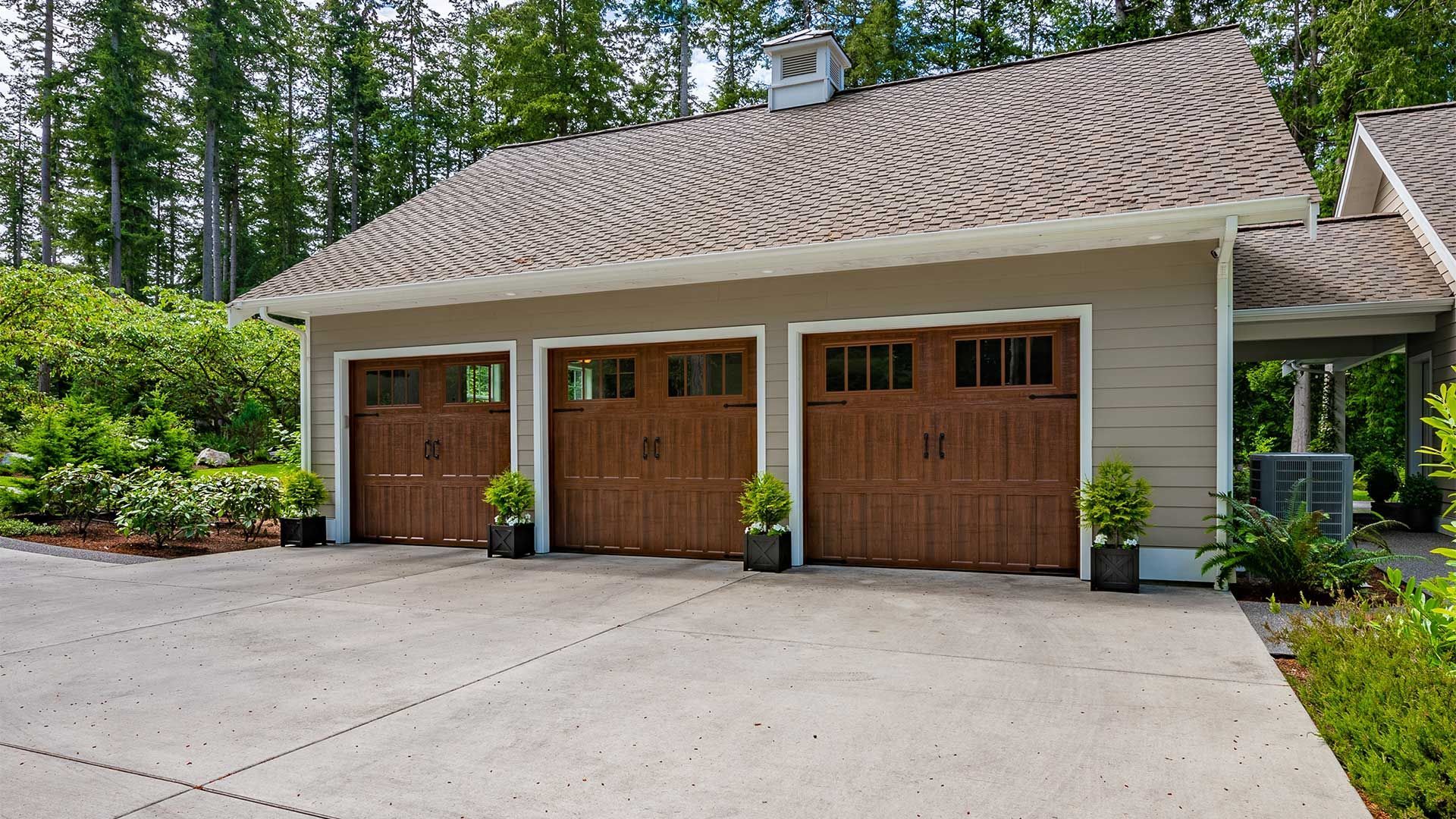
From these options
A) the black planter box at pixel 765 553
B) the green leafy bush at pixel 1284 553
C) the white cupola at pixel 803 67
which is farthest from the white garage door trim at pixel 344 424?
the green leafy bush at pixel 1284 553

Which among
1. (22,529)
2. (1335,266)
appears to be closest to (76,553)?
(22,529)

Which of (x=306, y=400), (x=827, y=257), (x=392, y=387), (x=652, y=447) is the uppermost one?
(x=827, y=257)

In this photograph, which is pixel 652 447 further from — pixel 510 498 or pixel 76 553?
pixel 76 553

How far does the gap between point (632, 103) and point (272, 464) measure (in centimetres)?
1176

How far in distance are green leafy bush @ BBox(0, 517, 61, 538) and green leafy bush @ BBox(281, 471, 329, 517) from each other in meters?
2.82

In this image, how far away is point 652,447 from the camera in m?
7.68

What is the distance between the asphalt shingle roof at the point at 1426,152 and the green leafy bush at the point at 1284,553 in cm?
436

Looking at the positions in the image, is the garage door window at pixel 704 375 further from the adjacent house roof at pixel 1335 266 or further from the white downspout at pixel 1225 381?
the adjacent house roof at pixel 1335 266

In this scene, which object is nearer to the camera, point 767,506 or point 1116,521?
point 1116,521

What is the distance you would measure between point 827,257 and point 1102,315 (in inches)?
81.0

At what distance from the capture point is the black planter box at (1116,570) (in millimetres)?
5762

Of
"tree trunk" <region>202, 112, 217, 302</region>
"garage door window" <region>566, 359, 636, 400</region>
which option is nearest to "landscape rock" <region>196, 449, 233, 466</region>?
"garage door window" <region>566, 359, 636, 400</region>

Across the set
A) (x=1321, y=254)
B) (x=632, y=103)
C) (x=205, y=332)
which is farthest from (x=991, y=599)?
(x=632, y=103)

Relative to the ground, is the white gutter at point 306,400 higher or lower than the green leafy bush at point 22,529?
higher
